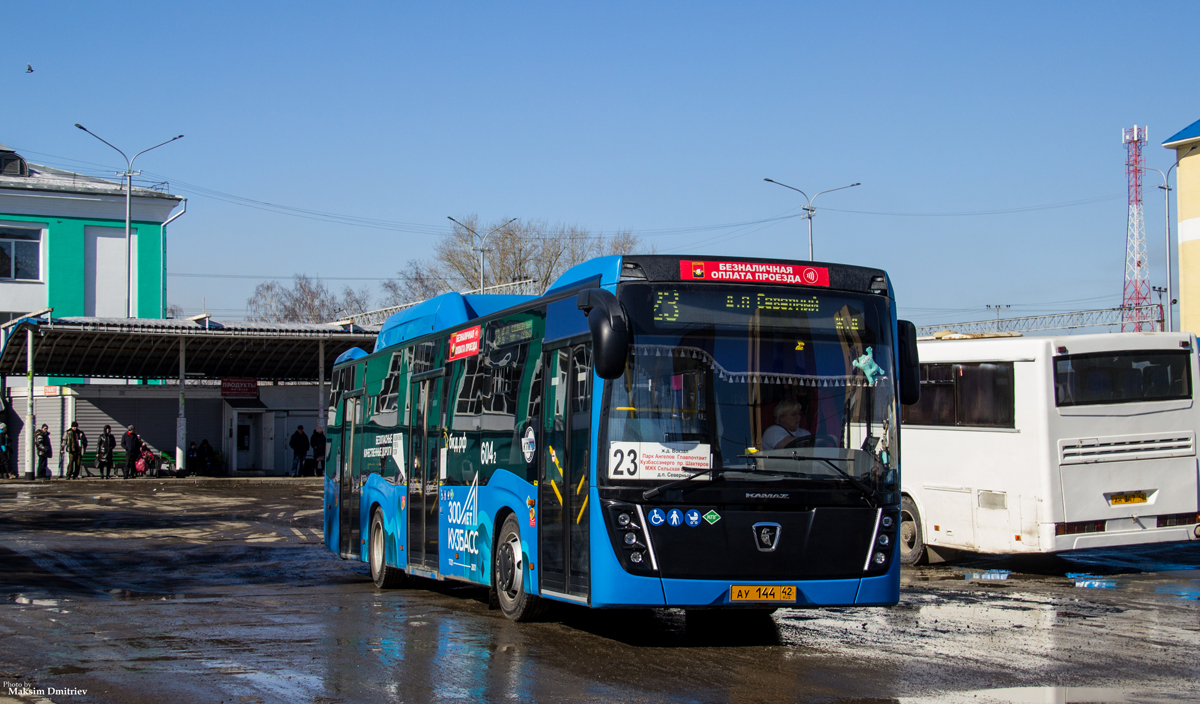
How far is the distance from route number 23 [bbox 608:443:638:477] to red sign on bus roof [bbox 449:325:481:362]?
3.19 m

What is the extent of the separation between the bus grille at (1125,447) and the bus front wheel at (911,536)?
A: 2436mm

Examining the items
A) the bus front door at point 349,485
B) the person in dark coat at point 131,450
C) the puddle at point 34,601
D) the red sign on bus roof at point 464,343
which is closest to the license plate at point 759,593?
the red sign on bus roof at point 464,343

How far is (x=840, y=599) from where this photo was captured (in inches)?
338

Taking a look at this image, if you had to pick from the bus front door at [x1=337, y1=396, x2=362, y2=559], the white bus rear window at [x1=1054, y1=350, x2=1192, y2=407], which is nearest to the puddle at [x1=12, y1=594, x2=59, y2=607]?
the bus front door at [x1=337, y1=396, x2=362, y2=559]

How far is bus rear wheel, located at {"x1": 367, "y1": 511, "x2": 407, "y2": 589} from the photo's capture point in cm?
1362

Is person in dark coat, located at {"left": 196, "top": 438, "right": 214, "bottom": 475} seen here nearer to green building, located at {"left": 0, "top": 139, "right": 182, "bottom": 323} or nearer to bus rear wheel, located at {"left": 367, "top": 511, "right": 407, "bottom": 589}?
green building, located at {"left": 0, "top": 139, "right": 182, "bottom": 323}

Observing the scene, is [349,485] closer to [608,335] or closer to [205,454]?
[608,335]

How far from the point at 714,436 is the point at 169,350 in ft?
124

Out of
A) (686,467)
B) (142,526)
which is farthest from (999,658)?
(142,526)

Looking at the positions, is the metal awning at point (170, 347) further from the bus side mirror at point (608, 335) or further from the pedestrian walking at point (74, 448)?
the bus side mirror at point (608, 335)

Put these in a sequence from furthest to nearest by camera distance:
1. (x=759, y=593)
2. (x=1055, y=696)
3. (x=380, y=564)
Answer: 1. (x=380, y=564)
2. (x=759, y=593)
3. (x=1055, y=696)

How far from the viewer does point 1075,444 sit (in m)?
13.6

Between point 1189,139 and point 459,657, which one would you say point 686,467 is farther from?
point 1189,139

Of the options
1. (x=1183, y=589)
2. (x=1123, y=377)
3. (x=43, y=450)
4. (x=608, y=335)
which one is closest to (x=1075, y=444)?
(x=1123, y=377)
